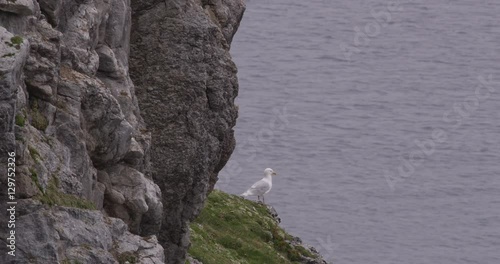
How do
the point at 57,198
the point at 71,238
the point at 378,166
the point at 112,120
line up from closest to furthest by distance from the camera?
the point at 71,238 → the point at 57,198 → the point at 112,120 → the point at 378,166

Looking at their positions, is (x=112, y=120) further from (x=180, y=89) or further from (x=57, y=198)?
(x=180, y=89)

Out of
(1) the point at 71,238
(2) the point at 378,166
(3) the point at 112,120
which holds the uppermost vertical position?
(2) the point at 378,166

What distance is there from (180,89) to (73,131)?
7470 mm

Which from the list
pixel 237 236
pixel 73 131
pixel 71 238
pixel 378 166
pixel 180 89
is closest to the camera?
pixel 71 238

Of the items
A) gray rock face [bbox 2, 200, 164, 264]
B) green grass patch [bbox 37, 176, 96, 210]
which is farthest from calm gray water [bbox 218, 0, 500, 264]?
green grass patch [bbox 37, 176, 96, 210]

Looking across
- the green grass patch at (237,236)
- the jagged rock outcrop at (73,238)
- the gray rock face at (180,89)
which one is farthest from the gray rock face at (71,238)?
the green grass patch at (237,236)

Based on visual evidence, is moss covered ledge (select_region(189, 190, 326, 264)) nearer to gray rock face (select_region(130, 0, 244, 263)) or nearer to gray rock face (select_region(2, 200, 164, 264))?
gray rock face (select_region(130, 0, 244, 263))

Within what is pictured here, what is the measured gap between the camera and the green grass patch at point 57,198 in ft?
73.7

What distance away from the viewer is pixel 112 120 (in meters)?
26.6

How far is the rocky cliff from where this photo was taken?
2203cm

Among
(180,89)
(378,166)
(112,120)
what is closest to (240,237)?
(180,89)

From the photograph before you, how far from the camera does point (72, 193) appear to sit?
23.7 meters

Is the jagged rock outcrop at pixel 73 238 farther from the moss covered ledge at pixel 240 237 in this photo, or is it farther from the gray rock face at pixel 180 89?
the moss covered ledge at pixel 240 237

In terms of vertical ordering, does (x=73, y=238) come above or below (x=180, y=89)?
below
